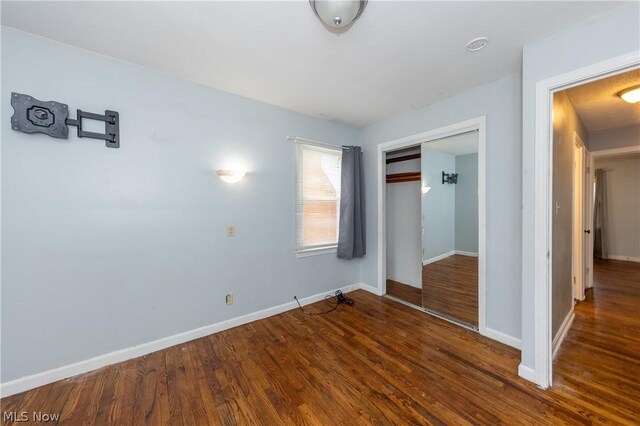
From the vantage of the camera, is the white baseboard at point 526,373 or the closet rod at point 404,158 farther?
the closet rod at point 404,158

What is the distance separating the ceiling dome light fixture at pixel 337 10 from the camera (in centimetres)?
138

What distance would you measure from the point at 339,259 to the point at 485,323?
1.91 meters

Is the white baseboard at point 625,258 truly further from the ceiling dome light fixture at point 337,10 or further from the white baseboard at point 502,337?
the ceiling dome light fixture at point 337,10

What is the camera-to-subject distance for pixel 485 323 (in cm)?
250

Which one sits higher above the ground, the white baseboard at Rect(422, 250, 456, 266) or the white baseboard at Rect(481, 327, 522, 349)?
the white baseboard at Rect(422, 250, 456, 266)

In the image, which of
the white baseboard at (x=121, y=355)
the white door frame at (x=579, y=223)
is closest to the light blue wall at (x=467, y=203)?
the white door frame at (x=579, y=223)

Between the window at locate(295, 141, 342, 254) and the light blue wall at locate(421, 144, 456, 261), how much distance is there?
1.23 meters

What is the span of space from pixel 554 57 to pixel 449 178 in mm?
1464

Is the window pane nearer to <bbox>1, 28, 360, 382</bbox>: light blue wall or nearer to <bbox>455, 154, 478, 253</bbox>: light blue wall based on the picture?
<bbox>1, 28, 360, 382</bbox>: light blue wall

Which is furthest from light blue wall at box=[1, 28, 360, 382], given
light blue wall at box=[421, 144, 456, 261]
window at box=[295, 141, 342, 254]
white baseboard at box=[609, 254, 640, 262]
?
white baseboard at box=[609, 254, 640, 262]

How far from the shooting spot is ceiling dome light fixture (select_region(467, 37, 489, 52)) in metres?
1.81

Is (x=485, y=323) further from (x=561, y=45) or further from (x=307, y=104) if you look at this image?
(x=307, y=104)

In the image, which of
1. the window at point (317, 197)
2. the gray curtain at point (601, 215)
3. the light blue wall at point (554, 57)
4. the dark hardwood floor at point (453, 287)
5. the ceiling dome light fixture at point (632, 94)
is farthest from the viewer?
the gray curtain at point (601, 215)

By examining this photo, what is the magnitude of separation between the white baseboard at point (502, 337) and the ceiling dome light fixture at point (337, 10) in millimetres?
3014
